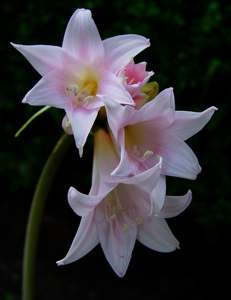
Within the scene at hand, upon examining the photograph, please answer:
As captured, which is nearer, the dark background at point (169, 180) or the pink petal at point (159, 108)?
the pink petal at point (159, 108)

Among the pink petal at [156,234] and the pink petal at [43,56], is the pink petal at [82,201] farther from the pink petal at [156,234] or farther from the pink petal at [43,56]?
the pink petal at [43,56]

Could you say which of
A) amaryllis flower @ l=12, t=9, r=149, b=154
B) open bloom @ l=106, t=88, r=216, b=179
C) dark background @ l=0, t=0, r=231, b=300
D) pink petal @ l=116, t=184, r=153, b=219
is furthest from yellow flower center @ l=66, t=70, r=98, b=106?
dark background @ l=0, t=0, r=231, b=300

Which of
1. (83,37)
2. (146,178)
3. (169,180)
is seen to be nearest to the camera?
(146,178)

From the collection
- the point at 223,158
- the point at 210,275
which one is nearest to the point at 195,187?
the point at 223,158

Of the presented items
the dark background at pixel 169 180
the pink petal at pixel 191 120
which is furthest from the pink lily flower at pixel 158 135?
the dark background at pixel 169 180

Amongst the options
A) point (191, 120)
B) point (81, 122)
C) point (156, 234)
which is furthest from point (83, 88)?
point (156, 234)

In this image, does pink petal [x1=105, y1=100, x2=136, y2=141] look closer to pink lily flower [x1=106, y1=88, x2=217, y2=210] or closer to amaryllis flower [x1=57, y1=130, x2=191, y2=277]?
pink lily flower [x1=106, y1=88, x2=217, y2=210]

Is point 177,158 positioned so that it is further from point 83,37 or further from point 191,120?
point 83,37
